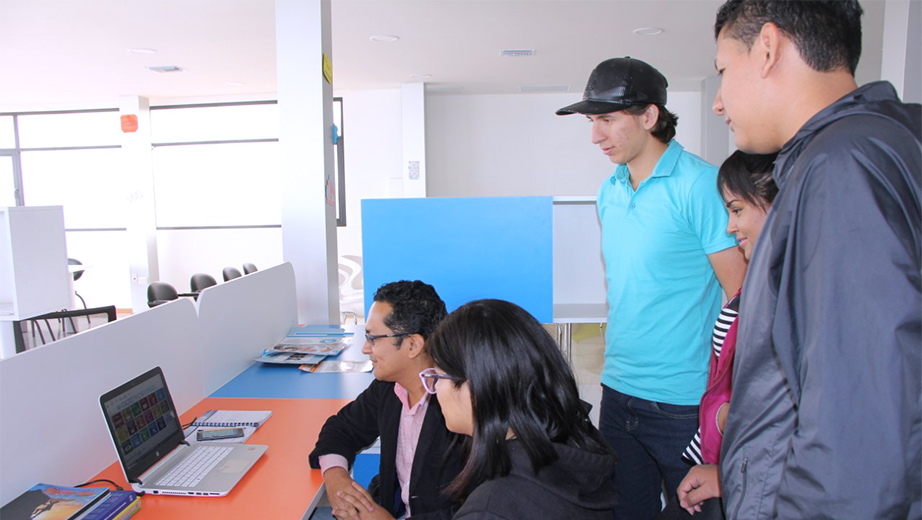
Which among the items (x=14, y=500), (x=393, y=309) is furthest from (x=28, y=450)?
(x=393, y=309)

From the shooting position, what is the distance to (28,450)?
1.26 meters

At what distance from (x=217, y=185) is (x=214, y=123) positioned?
0.87 m

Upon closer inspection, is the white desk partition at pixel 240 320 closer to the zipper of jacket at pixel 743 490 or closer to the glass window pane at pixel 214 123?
the zipper of jacket at pixel 743 490

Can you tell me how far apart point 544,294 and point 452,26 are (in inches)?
121

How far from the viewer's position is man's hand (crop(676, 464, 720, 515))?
1.23 m

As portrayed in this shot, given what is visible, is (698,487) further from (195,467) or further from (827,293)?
(195,467)

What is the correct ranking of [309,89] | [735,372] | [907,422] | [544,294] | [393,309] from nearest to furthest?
[907,422] → [735,372] → [393,309] → [544,294] → [309,89]

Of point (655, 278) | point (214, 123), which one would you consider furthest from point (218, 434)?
point (214, 123)

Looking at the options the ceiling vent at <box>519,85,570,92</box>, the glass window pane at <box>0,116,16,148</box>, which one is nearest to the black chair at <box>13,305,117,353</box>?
the ceiling vent at <box>519,85,570,92</box>

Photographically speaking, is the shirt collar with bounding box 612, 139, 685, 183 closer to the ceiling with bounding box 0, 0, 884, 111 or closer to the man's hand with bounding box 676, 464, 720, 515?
the man's hand with bounding box 676, 464, 720, 515

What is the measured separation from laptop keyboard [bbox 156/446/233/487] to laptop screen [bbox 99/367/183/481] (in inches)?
2.5

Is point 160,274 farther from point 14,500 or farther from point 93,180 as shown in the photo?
point 14,500

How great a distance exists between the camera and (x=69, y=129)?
8.20m

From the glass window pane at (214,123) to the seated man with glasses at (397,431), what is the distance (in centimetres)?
676
